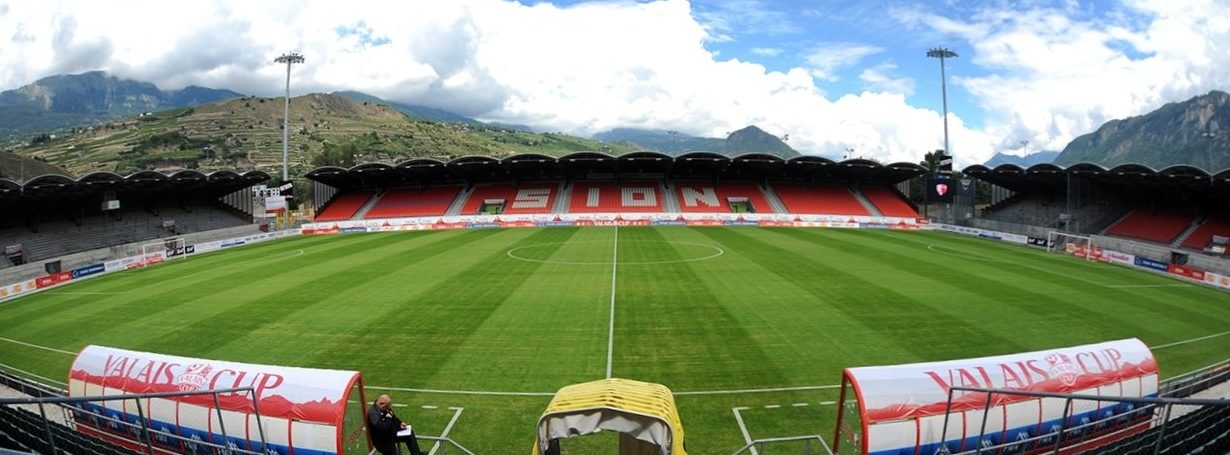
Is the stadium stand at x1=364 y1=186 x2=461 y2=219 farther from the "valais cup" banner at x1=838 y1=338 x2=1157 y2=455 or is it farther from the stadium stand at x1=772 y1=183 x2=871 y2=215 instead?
the "valais cup" banner at x1=838 y1=338 x2=1157 y2=455

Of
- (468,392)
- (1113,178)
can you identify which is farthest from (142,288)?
(1113,178)

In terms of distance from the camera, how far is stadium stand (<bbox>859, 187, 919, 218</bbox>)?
67.1m

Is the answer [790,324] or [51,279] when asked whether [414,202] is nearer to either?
[51,279]

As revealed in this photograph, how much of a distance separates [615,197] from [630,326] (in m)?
48.1

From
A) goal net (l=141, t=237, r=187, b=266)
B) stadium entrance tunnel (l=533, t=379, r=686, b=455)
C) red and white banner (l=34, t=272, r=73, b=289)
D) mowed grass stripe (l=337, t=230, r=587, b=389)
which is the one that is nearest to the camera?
stadium entrance tunnel (l=533, t=379, r=686, b=455)

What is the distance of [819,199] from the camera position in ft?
223

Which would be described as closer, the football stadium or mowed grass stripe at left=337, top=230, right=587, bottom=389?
the football stadium

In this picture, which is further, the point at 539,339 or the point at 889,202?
the point at 889,202

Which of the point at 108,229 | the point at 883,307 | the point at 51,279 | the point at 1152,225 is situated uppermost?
the point at 108,229

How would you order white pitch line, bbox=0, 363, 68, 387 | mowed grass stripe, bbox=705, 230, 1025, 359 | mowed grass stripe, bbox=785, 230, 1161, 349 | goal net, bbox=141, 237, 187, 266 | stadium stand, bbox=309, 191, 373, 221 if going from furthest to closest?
stadium stand, bbox=309, 191, 373, 221, goal net, bbox=141, 237, 187, 266, mowed grass stripe, bbox=785, 230, 1161, 349, mowed grass stripe, bbox=705, 230, 1025, 359, white pitch line, bbox=0, 363, 68, 387

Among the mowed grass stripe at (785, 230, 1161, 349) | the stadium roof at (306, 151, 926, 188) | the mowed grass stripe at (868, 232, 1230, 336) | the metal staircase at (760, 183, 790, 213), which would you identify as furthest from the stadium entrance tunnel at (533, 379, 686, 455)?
the metal staircase at (760, 183, 790, 213)

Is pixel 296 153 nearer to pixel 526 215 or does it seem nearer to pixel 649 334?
pixel 526 215

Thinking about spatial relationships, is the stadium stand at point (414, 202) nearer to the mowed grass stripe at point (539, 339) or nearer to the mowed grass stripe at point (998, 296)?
the mowed grass stripe at point (539, 339)

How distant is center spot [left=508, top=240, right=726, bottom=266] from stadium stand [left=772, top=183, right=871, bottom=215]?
28.4 meters
